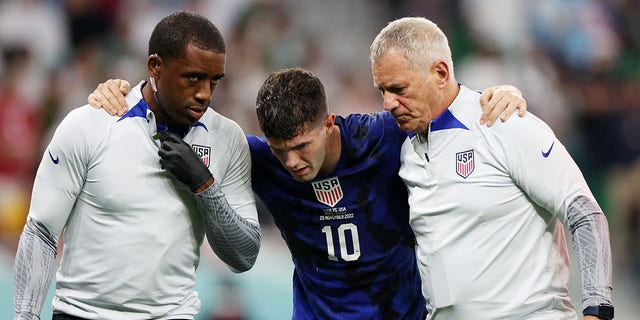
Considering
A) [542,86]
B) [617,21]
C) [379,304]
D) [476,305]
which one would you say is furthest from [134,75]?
[476,305]

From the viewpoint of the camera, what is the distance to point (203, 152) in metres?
4.41

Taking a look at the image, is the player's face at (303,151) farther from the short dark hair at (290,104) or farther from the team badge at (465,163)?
the team badge at (465,163)

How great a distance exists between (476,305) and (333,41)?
7.43 meters

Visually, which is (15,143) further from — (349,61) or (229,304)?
(349,61)

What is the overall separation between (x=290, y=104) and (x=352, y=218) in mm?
634

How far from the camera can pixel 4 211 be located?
8.70 meters

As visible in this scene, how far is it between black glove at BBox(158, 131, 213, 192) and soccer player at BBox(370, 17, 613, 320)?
2.58 feet

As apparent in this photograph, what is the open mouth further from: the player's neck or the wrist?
the player's neck

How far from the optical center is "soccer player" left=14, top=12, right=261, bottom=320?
4.18 m

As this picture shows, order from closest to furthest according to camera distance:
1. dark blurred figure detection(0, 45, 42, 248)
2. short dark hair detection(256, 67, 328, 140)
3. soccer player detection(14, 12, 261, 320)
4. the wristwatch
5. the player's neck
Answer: the wristwatch, soccer player detection(14, 12, 261, 320), short dark hair detection(256, 67, 328, 140), the player's neck, dark blurred figure detection(0, 45, 42, 248)

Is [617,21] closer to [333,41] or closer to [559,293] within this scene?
[333,41]

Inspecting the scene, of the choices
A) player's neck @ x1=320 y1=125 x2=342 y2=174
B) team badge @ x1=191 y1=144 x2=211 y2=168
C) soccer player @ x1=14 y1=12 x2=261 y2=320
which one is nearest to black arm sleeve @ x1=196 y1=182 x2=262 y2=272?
soccer player @ x1=14 y1=12 x2=261 y2=320

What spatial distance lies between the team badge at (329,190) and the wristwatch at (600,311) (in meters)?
1.21

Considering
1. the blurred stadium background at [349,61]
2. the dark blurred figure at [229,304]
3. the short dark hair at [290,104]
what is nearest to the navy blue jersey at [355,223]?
the short dark hair at [290,104]
